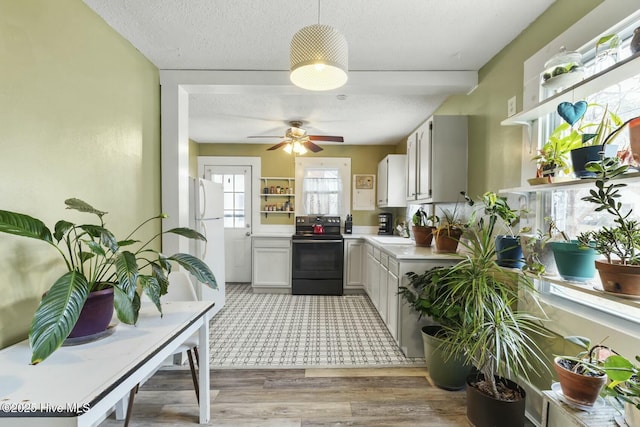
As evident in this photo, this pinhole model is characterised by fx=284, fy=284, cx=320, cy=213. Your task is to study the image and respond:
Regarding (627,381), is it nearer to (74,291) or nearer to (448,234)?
(448,234)

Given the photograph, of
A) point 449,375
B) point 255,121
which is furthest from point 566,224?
point 255,121

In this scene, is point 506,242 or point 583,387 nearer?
point 583,387

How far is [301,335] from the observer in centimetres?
282

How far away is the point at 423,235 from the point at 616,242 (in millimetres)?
1916

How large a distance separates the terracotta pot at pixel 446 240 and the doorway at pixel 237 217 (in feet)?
10.3

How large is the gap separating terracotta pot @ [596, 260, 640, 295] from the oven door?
3.24 metres

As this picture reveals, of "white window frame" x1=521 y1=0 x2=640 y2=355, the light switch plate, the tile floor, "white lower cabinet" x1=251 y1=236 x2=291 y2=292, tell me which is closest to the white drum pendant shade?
"white window frame" x1=521 y1=0 x2=640 y2=355

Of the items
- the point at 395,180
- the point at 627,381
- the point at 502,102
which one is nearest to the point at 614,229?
the point at 627,381

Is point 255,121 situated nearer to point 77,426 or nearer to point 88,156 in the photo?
point 88,156

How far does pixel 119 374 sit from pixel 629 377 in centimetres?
162

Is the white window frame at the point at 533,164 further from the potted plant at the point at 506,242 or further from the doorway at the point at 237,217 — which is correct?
the doorway at the point at 237,217

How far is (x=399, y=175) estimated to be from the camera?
3.99 meters

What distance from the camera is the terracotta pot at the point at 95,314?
116 centimetres

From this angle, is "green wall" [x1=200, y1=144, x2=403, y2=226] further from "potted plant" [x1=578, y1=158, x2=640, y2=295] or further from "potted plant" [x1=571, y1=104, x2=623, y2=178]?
"potted plant" [x1=578, y1=158, x2=640, y2=295]
